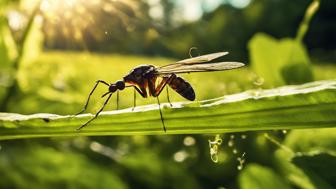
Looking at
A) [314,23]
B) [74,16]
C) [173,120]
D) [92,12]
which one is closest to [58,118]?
[173,120]

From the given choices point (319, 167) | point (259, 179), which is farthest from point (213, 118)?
point (259, 179)

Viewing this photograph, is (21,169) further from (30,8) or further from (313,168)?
(30,8)

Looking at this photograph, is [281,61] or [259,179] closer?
[259,179]

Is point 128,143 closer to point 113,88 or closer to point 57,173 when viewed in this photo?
point 113,88

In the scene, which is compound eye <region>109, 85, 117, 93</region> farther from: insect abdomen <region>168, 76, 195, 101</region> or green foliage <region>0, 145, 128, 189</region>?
green foliage <region>0, 145, 128, 189</region>

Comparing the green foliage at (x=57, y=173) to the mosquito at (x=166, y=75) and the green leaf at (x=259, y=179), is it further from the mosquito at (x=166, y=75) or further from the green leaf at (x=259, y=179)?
the green leaf at (x=259, y=179)

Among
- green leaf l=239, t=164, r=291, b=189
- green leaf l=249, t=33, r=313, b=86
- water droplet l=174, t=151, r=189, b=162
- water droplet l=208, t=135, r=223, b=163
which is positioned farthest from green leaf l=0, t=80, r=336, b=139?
water droplet l=174, t=151, r=189, b=162
